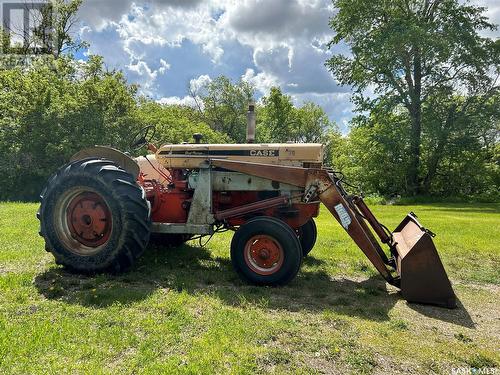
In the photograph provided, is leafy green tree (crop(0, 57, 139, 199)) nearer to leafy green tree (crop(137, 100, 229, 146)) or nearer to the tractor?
leafy green tree (crop(137, 100, 229, 146))

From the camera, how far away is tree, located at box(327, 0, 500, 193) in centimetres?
2480

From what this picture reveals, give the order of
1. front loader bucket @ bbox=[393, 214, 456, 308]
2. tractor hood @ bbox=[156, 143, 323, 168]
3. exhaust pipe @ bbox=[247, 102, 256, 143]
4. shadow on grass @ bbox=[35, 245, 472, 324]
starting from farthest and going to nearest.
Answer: exhaust pipe @ bbox=[247, 102, 256, 143]
tractor hood @ bbox=[156, 143, 323, 168]
front loader bucket @ bbox=[393, 214, 456, 308]
shadow on grass @ bbox=[35, 245, 472, 324]

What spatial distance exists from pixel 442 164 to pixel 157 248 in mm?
24517

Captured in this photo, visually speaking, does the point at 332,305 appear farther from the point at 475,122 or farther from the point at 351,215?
the point at 475,122

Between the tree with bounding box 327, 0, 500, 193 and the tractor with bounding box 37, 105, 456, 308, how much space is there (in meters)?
21.5

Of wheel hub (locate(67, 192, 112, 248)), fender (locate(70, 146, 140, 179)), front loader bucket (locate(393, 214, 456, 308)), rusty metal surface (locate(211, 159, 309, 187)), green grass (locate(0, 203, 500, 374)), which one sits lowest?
green grass (locate(0, 203, 500, 374))

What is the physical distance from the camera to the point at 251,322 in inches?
162

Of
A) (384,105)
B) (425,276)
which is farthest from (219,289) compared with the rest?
(384,105)

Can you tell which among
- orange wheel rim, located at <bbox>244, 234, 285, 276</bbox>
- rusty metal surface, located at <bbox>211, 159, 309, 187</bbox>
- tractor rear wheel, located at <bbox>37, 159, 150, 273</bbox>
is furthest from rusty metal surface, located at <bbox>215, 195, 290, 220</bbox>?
tractor rear wheel, located at <bbox>37, 159, 150, 273</bbox>

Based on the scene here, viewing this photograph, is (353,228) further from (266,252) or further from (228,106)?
(228,106)

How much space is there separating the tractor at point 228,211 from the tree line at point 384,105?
49.3 ft

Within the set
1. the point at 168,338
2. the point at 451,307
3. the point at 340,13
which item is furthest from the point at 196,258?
the point at 340,13

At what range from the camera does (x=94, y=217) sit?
5621 mm

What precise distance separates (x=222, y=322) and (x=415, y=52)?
25.5 metres
